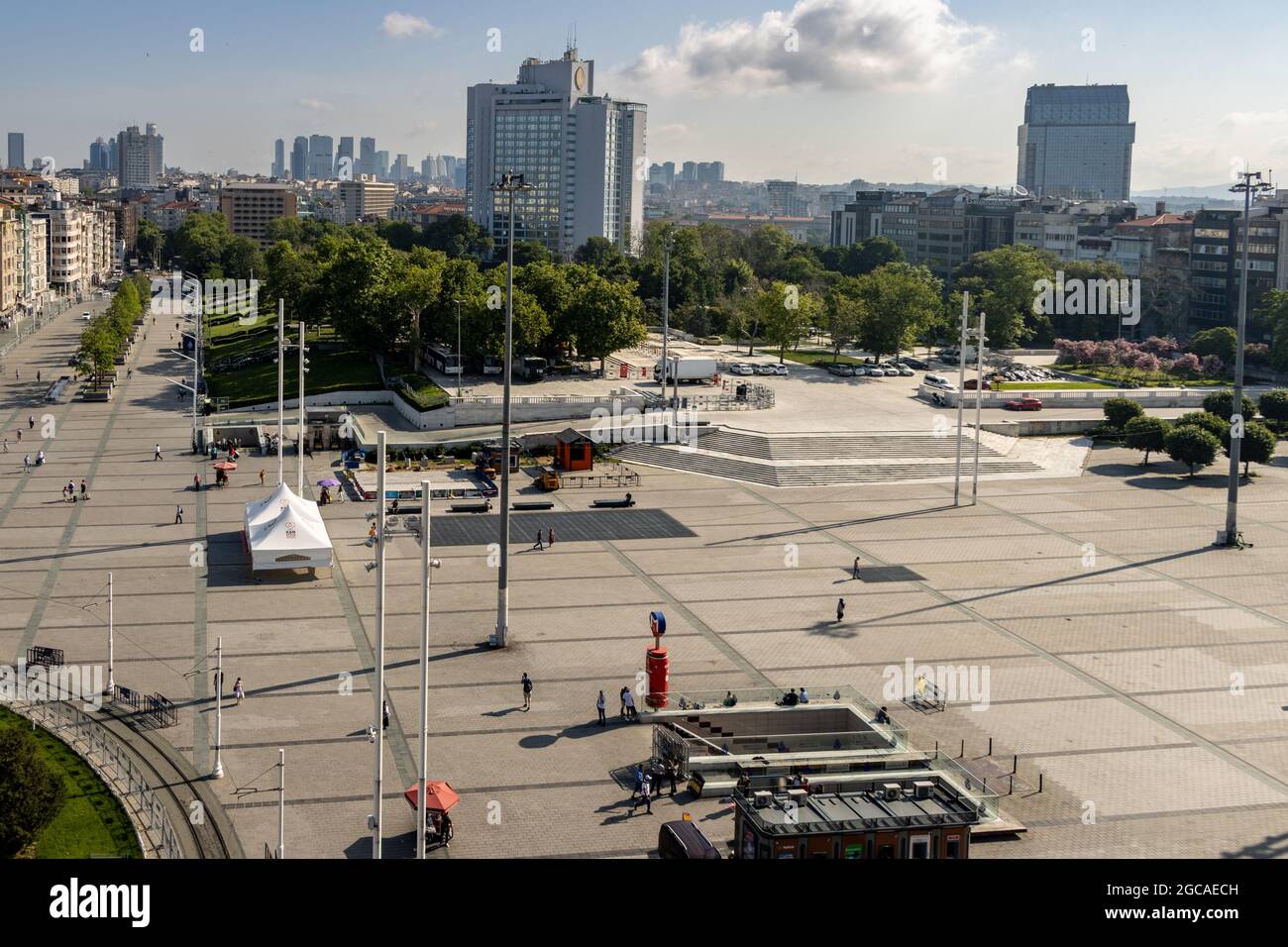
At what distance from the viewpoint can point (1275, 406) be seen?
75062mm

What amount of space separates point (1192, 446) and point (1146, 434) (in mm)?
5890

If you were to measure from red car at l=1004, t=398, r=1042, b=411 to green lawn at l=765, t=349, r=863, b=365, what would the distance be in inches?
731

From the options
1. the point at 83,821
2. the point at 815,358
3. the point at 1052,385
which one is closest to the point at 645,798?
the point at 83,821

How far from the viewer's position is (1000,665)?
1410 inches

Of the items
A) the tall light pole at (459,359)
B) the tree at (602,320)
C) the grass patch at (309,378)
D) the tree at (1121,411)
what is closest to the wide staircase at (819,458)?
the tree at (1121,411)

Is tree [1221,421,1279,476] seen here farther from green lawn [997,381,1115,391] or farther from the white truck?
the white truck

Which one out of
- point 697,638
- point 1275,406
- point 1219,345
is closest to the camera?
point 697,638

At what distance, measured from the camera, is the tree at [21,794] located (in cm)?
2278

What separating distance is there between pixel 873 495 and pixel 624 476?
37.3 ft

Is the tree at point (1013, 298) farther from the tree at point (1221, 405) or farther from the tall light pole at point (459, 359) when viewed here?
the tall light pole at point (459, 359)

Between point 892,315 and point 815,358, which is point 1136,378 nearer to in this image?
point 892,315

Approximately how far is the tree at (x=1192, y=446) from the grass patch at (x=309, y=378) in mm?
46814

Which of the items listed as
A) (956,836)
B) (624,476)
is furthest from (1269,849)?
(624,476)
